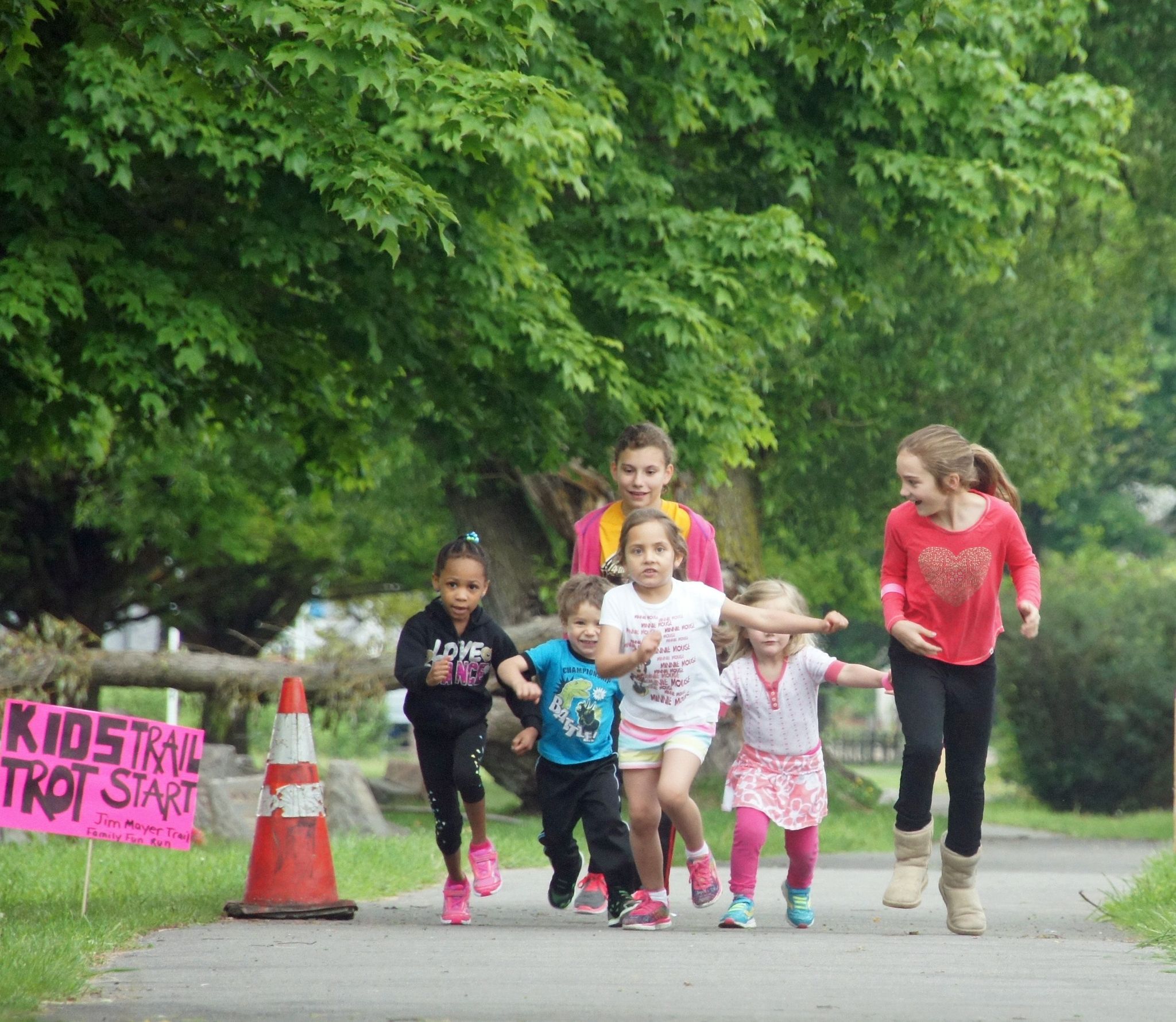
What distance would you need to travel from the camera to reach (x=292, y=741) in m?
8.10

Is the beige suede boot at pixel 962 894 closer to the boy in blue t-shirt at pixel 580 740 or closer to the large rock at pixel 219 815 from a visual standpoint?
the boy in blue t-shirt at pixel 580 740

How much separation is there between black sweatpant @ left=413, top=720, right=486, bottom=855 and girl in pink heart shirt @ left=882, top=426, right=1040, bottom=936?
1653mm

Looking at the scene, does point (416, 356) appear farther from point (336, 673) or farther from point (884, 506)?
point (884, 506)

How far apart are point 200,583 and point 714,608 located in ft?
90.9

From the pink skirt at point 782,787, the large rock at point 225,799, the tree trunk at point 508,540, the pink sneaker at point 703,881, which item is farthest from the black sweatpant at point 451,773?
the tree trunk at point 508,540

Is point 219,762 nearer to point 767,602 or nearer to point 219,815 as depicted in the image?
point 219,815

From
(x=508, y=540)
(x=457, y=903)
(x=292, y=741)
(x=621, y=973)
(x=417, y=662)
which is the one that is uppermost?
(x=508, y=540)

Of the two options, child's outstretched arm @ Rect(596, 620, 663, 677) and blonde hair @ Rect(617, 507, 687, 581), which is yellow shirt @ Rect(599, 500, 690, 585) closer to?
blonde hair @ Rect(617, 507, 687, 581)

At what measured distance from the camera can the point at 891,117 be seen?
15742 millimetres

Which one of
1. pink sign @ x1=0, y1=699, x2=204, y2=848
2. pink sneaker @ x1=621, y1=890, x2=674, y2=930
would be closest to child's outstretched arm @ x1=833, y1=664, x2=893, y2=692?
pink sneaker @ x1=621, y1=890, x2=674, y2=930

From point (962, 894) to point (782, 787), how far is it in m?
0.80

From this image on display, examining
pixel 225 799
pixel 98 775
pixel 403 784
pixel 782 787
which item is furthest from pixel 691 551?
pixel 403 784

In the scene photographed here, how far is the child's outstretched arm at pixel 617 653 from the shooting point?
21.5ft

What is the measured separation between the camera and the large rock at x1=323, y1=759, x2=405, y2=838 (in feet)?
52.9
